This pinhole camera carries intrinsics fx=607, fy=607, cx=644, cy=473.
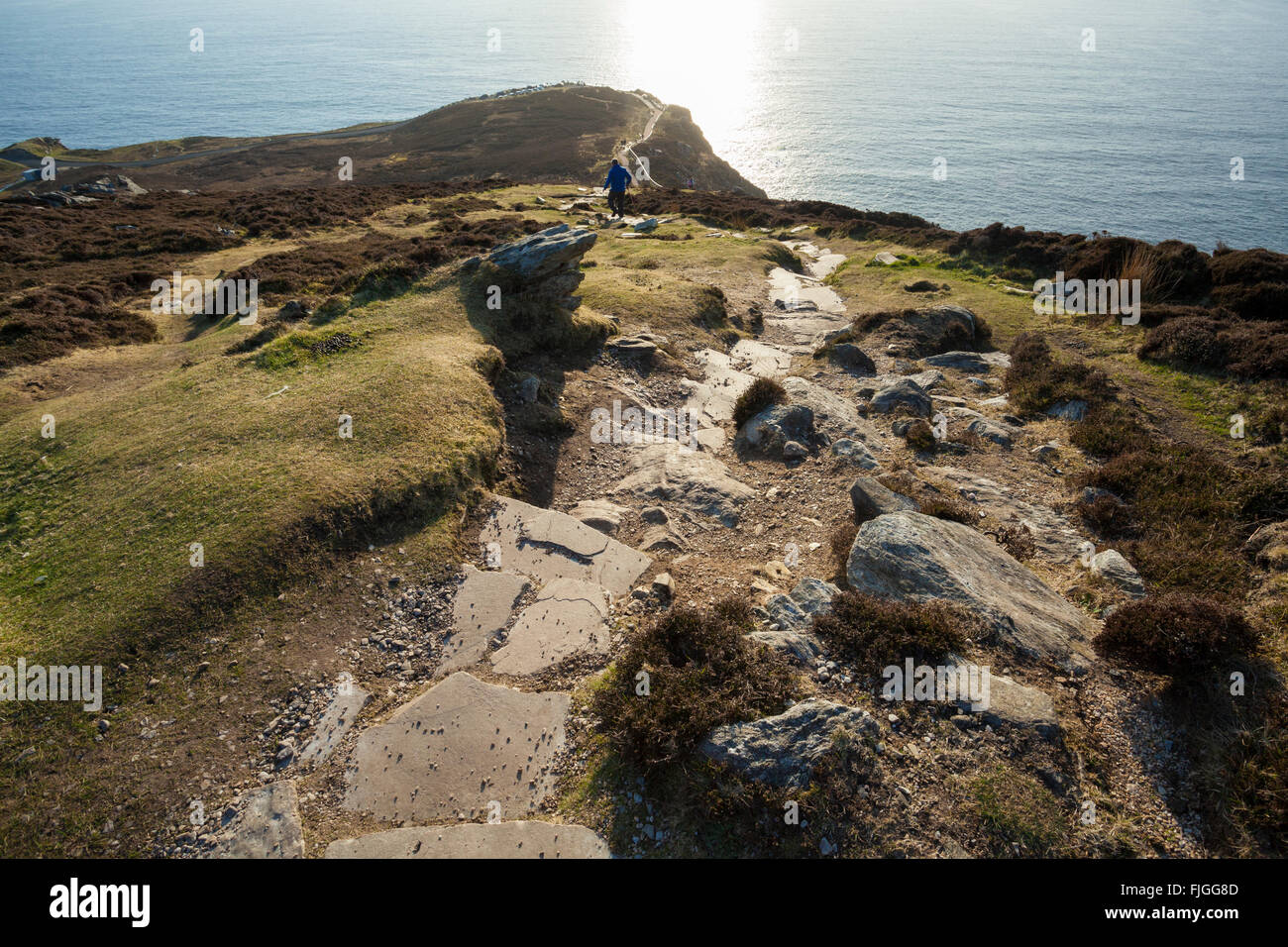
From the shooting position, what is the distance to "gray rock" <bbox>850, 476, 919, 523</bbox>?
11406 millimetres

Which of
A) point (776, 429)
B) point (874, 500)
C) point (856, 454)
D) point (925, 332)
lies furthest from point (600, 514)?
point (925, 332)

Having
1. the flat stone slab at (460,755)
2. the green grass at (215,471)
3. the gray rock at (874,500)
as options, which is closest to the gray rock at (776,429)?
the gray rock at (874,500)

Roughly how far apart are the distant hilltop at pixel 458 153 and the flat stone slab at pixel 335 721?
7663cm

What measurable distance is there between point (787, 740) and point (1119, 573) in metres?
7.68

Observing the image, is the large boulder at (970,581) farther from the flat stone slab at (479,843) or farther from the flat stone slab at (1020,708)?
the flat stone slab at (479,843)

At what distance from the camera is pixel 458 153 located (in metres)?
92.2

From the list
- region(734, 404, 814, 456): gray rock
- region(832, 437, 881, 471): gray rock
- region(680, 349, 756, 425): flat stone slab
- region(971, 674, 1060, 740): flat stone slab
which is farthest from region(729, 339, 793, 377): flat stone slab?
region(971, 674, 1060, 740): flat stone slab

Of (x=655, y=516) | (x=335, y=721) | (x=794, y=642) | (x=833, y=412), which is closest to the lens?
(x=335, y=721)

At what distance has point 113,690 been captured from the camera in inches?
303

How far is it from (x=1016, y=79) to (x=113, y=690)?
785 ft

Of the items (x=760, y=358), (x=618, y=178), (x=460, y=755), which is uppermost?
(x=618, y=178)

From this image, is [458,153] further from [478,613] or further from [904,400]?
[478,613]
